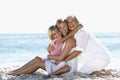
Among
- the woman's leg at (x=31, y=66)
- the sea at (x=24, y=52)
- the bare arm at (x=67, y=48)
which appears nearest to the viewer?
the bare arm at (x=67, y=48)

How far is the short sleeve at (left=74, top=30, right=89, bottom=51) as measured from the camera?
20.0 feet

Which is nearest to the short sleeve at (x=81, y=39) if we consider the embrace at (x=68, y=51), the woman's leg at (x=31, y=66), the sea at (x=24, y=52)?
the embrace at (x=68, y=51)

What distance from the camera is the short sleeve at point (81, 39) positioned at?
20.0 feet

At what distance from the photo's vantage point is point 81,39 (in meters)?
6.14

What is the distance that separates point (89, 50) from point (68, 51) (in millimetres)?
446

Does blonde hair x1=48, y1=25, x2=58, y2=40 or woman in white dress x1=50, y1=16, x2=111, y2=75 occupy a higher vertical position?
blonde hair x1=48, y1=25, x2=58, y2=40

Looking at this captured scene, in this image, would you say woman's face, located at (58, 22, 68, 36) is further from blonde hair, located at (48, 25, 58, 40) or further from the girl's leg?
the girl's leg

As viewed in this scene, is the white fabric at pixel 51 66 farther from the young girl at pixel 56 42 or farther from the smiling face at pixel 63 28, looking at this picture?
the smiling face at pixel 63 28

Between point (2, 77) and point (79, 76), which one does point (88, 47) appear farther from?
point (2, 77)

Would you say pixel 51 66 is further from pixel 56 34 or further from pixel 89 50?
pixel 89 50

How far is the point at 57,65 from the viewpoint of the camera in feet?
20.4

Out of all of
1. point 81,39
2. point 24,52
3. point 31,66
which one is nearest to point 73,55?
point 81,39

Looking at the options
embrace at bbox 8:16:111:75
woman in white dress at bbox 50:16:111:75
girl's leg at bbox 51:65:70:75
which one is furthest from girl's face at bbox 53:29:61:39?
girl's leg at bbox 51:65:70:75

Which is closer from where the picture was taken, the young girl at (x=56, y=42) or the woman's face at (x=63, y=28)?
the woman's face at (x=63, y=28)
